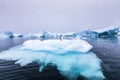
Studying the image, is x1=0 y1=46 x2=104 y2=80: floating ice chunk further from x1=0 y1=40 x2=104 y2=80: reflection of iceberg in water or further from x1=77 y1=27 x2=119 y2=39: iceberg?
x1=77 y1=27 x2=119 y2=39: iceberg

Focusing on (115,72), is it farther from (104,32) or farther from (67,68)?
(104,32)

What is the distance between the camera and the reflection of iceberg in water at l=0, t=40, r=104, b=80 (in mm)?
6301

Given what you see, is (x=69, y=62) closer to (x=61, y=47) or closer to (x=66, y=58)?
(x=66, y=58)

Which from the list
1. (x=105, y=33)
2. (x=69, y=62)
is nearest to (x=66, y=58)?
(x=69, y=62)

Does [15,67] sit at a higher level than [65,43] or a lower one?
lower

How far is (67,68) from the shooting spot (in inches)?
264

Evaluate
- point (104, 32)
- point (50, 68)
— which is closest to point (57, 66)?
point (50, 68)

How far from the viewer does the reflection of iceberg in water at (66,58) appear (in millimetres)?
6301

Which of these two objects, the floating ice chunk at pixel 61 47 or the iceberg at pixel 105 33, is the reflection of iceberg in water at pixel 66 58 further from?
the iceberg at pixel 105 33

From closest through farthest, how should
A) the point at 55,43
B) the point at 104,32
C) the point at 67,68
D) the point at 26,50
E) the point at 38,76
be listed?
the point at 38,76 < the point at 67,68 < the point at 55,43 < the point at 26,50 < the point at 104,32

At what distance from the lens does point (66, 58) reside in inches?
313

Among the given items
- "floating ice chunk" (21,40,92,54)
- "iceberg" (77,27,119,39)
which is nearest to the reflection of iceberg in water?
"floating ice chunk" (21,40,92,54)

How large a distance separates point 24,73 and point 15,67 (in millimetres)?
1151

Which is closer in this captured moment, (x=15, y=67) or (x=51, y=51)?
(x=15, y=67)
